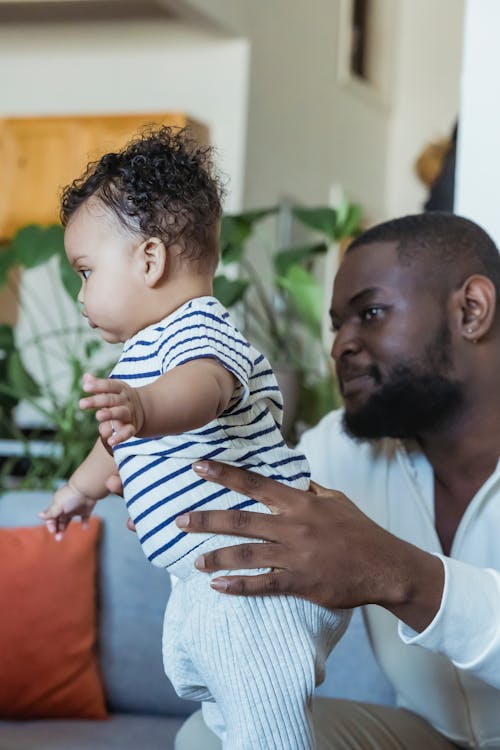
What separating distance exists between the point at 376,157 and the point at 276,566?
6.82m

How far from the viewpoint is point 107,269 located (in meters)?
1.18

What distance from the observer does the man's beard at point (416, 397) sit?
5.83 feet

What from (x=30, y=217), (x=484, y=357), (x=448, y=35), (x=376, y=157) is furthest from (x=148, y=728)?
(x=448, y=35)

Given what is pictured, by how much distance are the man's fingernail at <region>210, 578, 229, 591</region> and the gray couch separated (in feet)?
3.08

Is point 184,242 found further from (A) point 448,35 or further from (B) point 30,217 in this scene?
(A) point 448,35

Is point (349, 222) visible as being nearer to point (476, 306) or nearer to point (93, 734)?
point (476, 306)

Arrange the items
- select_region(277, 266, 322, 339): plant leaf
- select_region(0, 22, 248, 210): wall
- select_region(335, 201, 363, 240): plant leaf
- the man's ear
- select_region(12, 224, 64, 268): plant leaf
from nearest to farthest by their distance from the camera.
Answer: the man's ear → select_region(12, 224, 64, 268): plant leaf → select_region(277, 266, 322, 339): plant leaf → select_region(335, 201, 363, 240): plant leaf → select_region(0, 22, 248, 210): wall

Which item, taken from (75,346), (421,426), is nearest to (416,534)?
(421,426)

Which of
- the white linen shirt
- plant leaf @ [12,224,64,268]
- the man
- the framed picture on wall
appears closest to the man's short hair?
the man

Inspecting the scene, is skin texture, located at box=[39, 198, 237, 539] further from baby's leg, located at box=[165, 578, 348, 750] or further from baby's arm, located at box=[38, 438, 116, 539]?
baby's leg, located at box=[165, 578, 348, 750]

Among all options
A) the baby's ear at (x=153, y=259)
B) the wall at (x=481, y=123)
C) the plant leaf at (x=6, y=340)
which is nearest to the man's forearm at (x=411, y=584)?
the baby's ear at (x=153, y=259)

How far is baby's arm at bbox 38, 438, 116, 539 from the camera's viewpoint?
1396mm

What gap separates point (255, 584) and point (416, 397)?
0.68 meters

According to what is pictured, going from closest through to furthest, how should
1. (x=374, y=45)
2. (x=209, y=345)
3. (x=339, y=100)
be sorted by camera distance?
(x=209, y=345) < (x=339, y=100) < (x=374, y=45)
